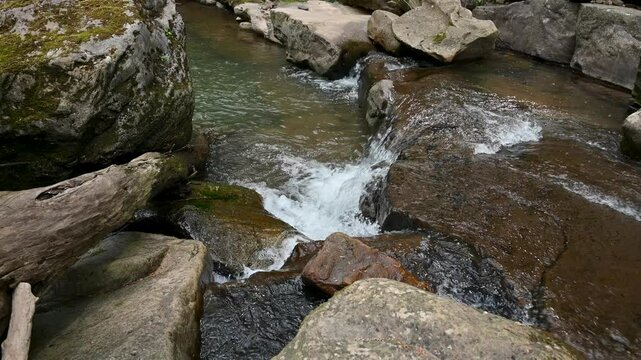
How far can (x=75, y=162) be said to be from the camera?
5453mm

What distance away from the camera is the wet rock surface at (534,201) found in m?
4.63

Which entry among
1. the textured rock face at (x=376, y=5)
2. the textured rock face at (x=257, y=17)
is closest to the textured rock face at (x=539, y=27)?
the textured rock face at (x=376, y=5)

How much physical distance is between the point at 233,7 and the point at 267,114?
11471 mm

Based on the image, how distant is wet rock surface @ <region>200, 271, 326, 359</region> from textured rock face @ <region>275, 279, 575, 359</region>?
1064mm

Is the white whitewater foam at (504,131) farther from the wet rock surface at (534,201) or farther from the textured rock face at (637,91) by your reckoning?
the textured rock face at (637,91)

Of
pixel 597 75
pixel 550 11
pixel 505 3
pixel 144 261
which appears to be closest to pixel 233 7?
pixel 505 3

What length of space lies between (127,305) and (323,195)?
443cm

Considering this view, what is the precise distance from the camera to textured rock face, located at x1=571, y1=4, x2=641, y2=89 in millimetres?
10766

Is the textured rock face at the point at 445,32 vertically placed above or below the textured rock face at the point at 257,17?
above

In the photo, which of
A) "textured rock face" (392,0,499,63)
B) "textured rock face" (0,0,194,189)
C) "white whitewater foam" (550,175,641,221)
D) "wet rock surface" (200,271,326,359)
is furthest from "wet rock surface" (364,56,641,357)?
"textured rock face" (0,0,194,189)

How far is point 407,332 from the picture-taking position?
3.08 meters

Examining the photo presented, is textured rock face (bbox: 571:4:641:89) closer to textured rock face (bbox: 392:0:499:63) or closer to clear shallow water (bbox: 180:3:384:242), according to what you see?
textured rock face (bbox: 392:0:499:63)

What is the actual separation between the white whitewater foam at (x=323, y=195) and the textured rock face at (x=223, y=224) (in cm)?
74

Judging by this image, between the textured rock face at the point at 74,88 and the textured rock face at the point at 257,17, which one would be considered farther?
the textured rock face at the point at 257,17
